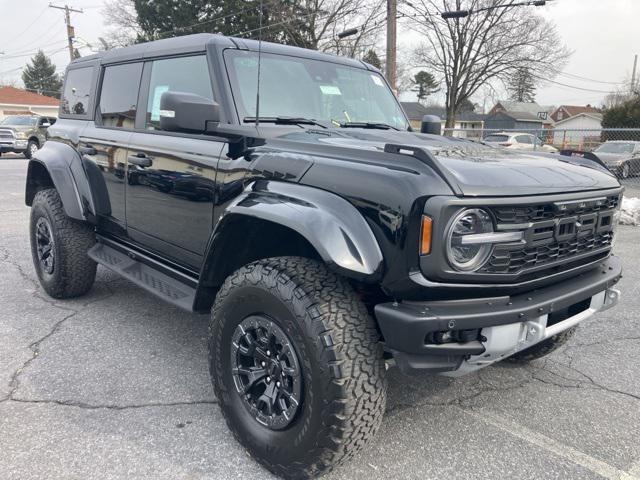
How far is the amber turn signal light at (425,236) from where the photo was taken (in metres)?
1.91

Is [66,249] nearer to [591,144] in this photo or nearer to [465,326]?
[465,326]

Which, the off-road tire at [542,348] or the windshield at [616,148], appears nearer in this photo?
the off-road tire at [542,348]

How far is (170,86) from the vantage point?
3354 millimetres

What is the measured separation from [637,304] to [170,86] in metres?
4.35

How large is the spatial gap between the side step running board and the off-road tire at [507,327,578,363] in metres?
1.97

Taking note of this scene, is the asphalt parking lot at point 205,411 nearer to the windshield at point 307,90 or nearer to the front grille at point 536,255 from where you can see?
the front grille at point 536,255

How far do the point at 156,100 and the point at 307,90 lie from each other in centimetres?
101

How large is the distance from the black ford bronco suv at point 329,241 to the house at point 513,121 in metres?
67.7

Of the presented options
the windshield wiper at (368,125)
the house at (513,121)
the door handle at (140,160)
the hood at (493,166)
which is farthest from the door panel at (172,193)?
the house at (513,121)

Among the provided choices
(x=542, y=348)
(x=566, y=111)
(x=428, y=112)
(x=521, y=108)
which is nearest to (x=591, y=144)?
(x=542, y=348)

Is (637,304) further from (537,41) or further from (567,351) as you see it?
(537,41)

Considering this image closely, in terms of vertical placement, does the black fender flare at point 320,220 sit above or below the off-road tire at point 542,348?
above

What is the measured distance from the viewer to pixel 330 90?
134 inches

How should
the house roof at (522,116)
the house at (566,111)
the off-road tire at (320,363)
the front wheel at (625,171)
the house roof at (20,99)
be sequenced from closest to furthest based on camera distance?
the off-road tire at (320,363), the front wheel at (625,171), the house roof at (20,99), the house roof at (522,116), the house at (566,111)
